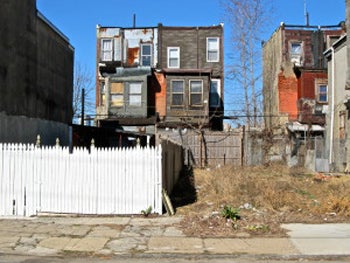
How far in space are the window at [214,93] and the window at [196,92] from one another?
2.14 meters

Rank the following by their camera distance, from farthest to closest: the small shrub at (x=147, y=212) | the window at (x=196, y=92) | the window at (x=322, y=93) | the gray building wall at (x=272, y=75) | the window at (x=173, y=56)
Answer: the gray building wall at (x=272, y=75) → the window at (x=173, y=56) → the window at (x=322, y=93) → the window at (x=196, y=92) → the small shrub at (x=147, y=212)

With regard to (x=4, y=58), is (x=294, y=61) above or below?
above

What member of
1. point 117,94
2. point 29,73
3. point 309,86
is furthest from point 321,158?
point 29,73

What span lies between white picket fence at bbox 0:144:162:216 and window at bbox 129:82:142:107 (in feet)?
72.0

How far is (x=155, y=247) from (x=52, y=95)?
47.9ft

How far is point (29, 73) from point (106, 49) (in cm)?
1973

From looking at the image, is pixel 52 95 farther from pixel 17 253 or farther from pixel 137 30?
pixel 137 30

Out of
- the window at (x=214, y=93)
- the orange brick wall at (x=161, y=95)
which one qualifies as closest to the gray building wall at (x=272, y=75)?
the window at (x=214, y=93)

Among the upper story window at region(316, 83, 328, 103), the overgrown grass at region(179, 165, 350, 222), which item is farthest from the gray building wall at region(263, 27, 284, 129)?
the overgrown grass at region(179, 165, 350, 222)

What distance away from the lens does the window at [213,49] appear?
37.2m

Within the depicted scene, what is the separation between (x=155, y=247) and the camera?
30.0 feet

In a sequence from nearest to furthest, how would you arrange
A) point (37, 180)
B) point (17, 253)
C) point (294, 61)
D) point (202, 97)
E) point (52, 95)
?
point (17, 253) → point (37, 180) → point (52, 95) → point (202, 97) → point (294, 61)

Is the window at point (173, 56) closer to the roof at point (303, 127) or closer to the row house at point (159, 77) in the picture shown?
the row house at point (159, 77)

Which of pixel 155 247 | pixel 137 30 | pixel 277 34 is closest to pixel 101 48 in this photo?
pixel 137 30
